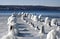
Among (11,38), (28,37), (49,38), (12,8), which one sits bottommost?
(12,8)

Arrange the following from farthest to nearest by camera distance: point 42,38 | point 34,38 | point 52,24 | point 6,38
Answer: point 52,24 → point 34,38 → point 42,38 → point 6,38

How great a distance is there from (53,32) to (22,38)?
6151mm

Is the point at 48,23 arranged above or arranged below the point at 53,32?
below

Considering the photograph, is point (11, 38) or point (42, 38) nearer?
point (11, 38)

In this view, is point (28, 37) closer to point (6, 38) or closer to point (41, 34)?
point (41, 34)

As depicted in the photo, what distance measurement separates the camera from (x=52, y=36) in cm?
1114

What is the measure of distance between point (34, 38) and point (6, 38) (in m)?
7.88

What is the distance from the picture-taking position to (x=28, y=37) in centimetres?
1794

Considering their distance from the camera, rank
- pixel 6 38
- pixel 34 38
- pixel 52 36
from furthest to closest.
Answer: pixel 34 38, pixel 52 36, pixel 6 38

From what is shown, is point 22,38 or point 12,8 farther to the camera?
point 12,8

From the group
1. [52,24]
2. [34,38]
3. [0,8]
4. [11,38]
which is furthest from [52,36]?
[0,8]

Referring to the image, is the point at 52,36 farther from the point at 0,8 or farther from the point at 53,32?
the point at 0,8

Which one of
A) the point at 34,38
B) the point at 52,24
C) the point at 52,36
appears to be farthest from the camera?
the point at 52,24

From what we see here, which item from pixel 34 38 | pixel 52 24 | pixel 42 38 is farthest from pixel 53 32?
pixel 52 24
